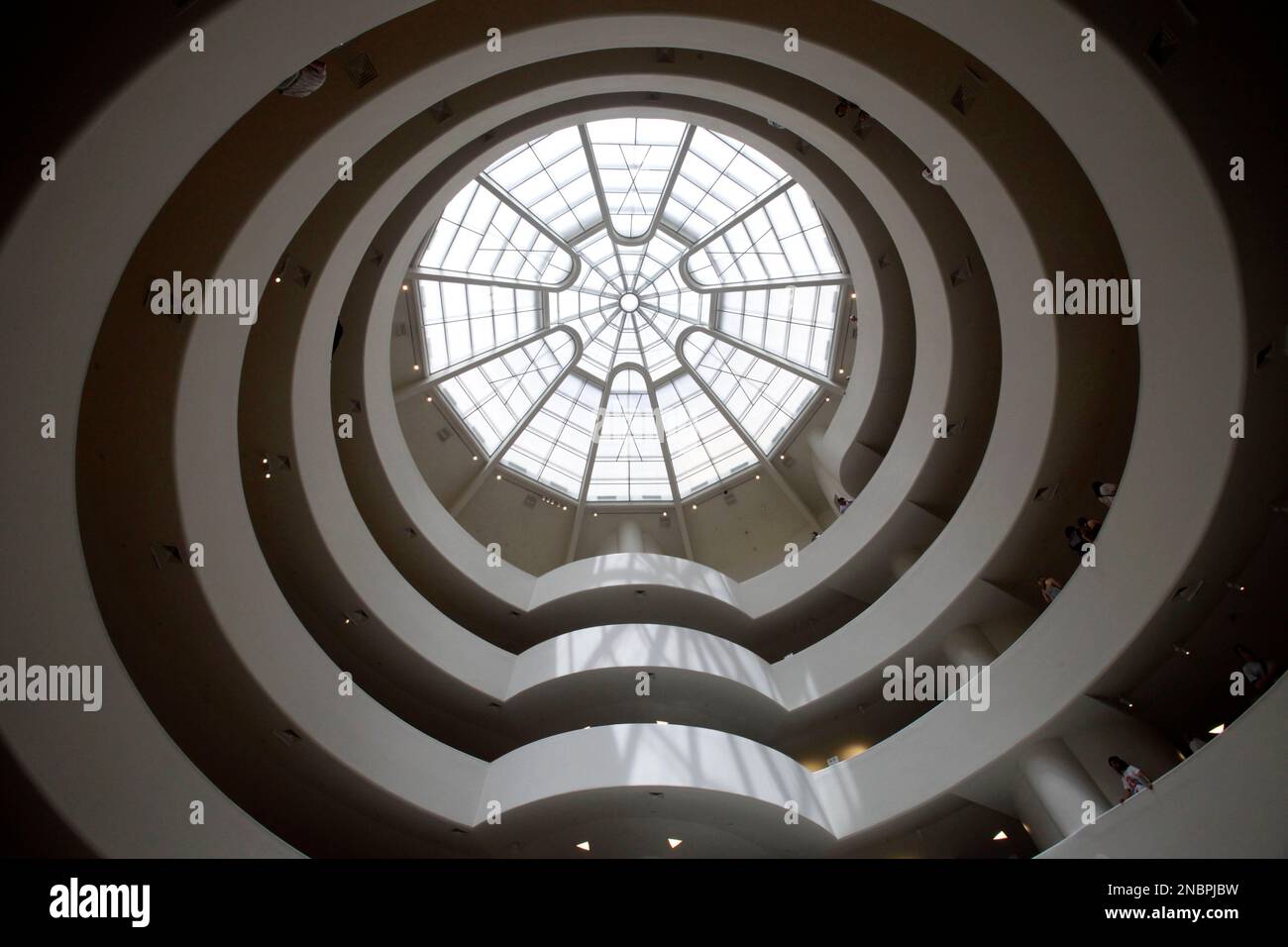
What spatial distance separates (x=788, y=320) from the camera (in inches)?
887

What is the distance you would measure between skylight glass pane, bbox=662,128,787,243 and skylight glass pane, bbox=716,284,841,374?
249cm

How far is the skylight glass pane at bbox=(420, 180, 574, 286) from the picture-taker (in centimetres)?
1942

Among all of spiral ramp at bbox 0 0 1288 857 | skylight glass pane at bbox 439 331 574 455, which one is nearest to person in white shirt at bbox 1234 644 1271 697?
spiral ramp at bbox 0 0 1288 857

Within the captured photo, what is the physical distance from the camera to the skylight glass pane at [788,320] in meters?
21.7

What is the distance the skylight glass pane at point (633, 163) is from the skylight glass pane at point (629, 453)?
19.9 feet

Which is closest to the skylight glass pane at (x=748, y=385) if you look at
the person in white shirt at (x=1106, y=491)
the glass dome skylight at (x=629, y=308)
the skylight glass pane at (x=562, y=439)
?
the glass dome skylight at (x=629, y=308)

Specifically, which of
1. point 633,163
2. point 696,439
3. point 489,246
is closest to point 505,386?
point 489,246

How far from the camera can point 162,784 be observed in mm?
9297

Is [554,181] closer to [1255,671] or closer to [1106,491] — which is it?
[1106,491]

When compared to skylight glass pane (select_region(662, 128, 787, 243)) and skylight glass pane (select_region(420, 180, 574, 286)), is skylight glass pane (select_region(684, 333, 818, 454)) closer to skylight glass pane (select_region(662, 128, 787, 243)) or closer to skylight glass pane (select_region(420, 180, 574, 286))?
skylight glass pane (select_region(662, 128, 787, 243))

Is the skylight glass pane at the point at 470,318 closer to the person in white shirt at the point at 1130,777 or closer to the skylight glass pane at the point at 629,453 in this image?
the skylight glass pane at the point at 629,453

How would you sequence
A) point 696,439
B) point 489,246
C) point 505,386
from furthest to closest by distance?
point 696,439 → point 505,386 → point 489,246

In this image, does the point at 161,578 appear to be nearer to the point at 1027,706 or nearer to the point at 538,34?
the point at 538,34

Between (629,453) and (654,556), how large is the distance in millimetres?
6178
